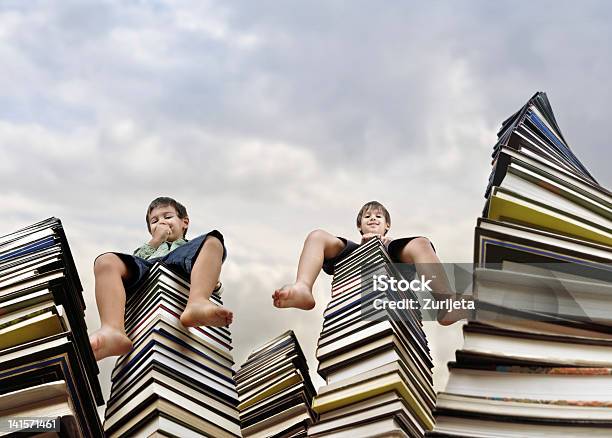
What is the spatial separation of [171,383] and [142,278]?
1.48 m

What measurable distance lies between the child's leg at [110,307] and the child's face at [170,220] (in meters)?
0.89

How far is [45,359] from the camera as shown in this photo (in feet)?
3.19

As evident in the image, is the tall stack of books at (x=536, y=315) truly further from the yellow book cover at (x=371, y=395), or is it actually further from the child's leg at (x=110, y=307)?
the child's leg at (x=110, y=307)

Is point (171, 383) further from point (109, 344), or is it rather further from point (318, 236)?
point (318, 236)

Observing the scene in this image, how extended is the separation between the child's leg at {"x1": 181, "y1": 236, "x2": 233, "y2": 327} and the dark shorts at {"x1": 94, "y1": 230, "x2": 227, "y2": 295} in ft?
0.13

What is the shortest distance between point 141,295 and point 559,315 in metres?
1.81

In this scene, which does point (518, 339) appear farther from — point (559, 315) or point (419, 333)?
point (419, 333)

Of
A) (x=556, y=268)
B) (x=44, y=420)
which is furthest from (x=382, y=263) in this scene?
(x=44, y=420)

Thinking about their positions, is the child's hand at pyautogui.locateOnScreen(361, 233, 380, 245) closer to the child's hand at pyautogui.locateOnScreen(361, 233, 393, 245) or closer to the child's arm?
the child's hand at pyautogui.locateOnScreen(361, 233, 393, 245)

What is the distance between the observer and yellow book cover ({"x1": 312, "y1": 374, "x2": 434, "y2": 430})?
4.63 feet

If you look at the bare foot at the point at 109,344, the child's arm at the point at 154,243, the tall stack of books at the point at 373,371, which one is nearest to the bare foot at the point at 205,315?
the bare foot at the point at 109,344

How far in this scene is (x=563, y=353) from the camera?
41.9 inches

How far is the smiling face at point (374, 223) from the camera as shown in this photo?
483cm

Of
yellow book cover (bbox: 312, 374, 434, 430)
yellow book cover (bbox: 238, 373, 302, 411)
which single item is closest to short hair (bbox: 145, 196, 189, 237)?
yellow book cover (bbox: 238, 373, 302, 411)
